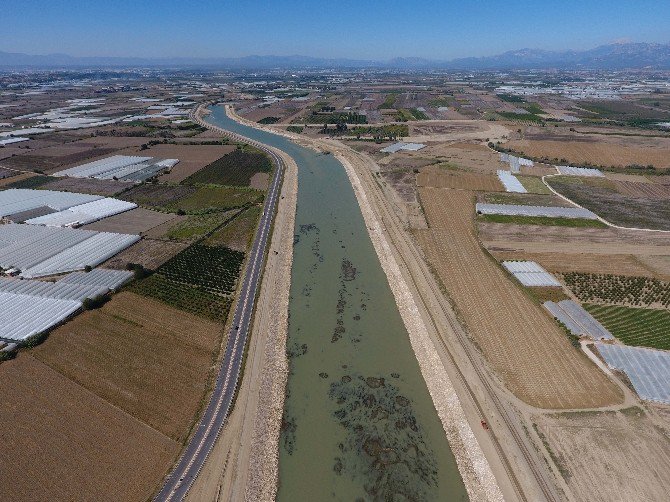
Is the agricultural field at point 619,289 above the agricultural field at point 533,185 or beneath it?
beneath

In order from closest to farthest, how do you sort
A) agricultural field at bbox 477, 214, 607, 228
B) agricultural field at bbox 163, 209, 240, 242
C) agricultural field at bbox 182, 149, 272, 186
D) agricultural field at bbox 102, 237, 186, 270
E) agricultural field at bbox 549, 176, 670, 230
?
agricultural field at bbox 102, 237, 186, 270 < agricultural field at bbox 163, 209, 240, 242 < agricultural field at bbox 477, 214, 607, 228 < agricultural field at bbox 549, 176, 670, 230 < agricultural field at bbox 182, 149, 272, 186

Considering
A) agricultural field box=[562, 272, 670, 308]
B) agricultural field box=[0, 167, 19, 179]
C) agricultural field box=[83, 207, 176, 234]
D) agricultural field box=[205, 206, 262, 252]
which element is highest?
agricultural field box=[0, 167, 19, 179]

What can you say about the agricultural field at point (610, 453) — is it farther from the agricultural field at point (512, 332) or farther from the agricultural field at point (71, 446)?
the agricultural field at point (71, 446)

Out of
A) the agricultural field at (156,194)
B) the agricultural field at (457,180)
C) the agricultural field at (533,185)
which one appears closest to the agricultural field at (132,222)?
the agricultural field at (156,194)

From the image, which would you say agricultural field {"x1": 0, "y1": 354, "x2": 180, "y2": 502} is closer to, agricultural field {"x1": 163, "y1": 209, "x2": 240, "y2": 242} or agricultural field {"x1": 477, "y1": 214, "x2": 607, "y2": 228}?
agricultural field {"x1": 163, "y1": 209, "x2": 240, "y2": 242}

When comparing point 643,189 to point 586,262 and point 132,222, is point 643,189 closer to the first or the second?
point 586,262

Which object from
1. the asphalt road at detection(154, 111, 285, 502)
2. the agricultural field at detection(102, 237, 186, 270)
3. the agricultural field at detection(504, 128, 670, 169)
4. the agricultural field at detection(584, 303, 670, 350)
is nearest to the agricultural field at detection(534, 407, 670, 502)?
the agricultural field at detection(584, 303, 670, 350)
